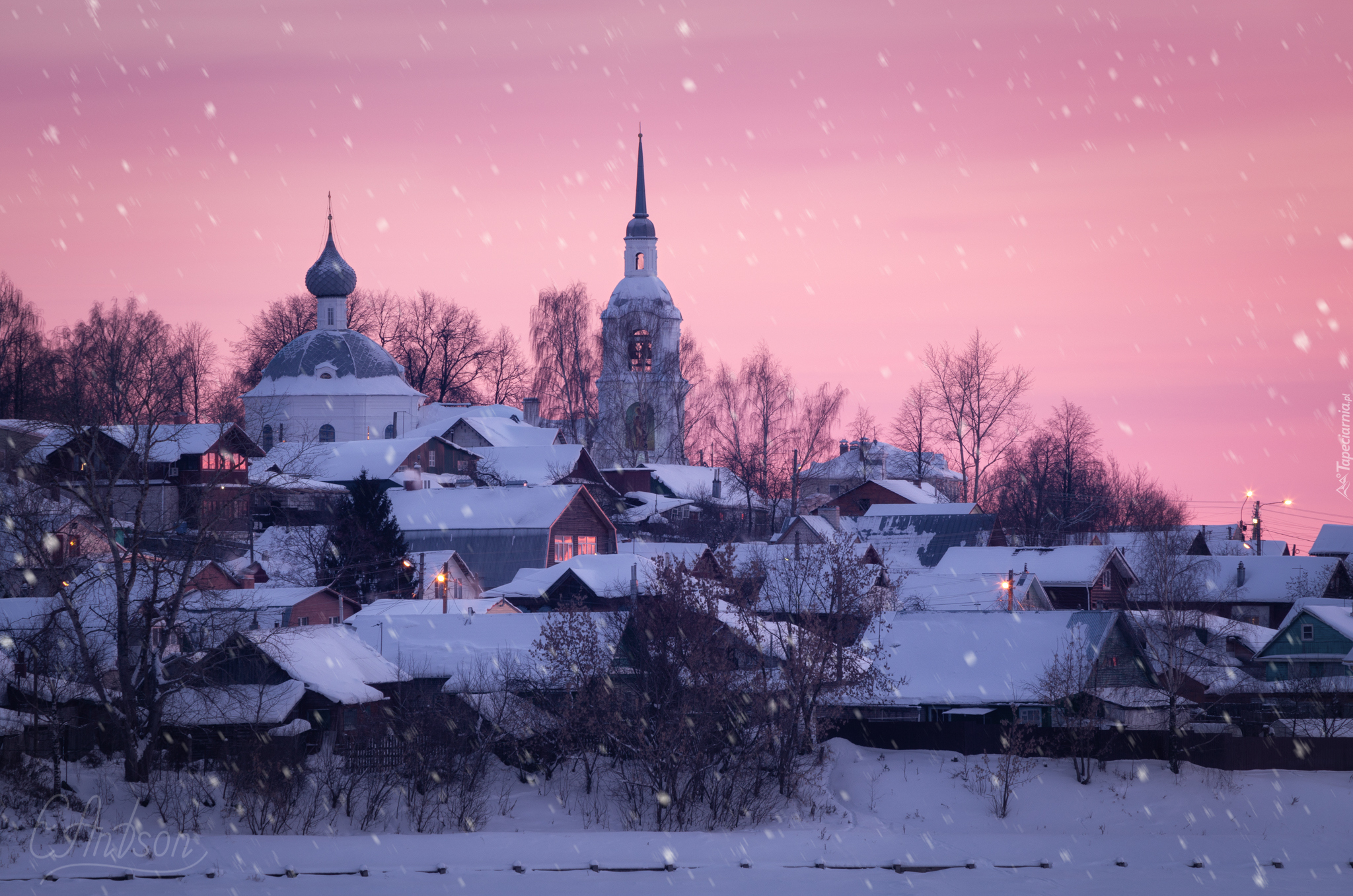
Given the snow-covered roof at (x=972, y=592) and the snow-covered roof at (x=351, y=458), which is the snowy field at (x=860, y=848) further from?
the snow-covered roof at (x=351, y=458)

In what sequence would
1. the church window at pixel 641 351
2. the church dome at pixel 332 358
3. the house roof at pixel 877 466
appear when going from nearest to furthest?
the church dome at pixel 332 358 < the church window at pixel 641 351 < the house roof at pixel 877 466

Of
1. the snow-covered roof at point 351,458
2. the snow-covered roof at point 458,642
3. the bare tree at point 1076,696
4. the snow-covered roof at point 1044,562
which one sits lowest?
the bare tree at point 1076,696

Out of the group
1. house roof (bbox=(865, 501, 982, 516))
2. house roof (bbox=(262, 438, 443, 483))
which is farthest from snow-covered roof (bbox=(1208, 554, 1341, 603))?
house roof (bbox=(262, 438, 443, 483))

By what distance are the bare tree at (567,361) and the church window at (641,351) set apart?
185cm

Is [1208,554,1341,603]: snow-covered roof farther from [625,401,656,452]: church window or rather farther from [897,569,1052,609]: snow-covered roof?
→ [625,401,656,452]: church window

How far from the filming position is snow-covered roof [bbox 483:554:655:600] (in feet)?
144

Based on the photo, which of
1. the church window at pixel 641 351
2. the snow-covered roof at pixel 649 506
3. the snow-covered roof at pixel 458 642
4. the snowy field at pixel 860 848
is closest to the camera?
the snowy field at pixel 860 848

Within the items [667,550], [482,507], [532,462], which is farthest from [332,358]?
[667,550]

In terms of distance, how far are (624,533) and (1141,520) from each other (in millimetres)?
38011

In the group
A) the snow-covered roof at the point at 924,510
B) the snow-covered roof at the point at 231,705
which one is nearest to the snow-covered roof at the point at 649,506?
the snow-covered roof at the point at 924,510

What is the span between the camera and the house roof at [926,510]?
62.2m

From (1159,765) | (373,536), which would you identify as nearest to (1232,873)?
(1159,765)

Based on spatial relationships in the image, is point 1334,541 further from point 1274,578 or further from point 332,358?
point 332,358

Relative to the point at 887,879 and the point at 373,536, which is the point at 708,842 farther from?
the point at 373,536
